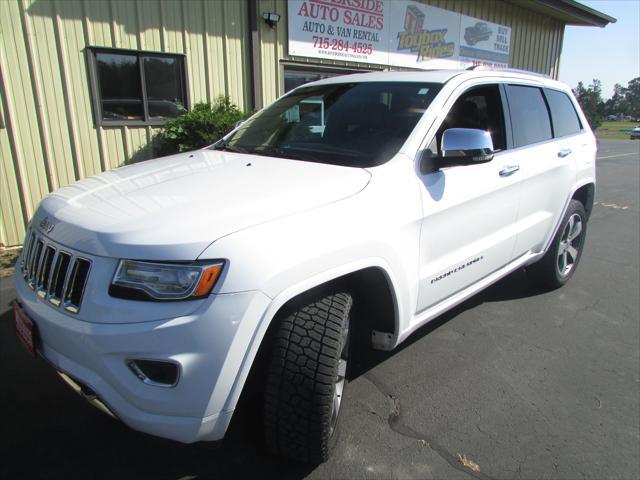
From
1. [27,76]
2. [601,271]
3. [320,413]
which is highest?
[27,76]

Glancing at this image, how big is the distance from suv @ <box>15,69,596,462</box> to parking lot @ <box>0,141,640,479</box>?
388mm

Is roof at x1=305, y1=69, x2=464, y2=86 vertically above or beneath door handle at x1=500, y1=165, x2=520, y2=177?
above

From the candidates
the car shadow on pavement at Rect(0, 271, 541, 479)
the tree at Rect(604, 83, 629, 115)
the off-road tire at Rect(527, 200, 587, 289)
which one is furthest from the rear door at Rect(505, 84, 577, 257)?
the tree at Rect(604, 83, 629, 115)

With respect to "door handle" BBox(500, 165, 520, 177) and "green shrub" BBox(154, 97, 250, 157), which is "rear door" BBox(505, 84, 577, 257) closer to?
"door handle" BBox(500, 165, 520, 177)

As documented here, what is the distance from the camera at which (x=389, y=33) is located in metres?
9.93

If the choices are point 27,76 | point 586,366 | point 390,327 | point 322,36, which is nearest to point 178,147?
point 27,76

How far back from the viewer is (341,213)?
2150 millimetres

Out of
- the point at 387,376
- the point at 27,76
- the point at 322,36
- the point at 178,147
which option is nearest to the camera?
the point at 387,376

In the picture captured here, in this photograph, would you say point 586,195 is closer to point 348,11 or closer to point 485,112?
point 485,112

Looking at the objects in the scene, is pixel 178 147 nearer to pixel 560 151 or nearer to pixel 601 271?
pixel 560 151

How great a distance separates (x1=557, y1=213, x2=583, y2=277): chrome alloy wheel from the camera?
14.2 ft

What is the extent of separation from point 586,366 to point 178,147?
583cm

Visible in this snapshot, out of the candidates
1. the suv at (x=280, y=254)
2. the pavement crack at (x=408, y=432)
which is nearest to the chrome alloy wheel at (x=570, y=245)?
the suv at (x=280, y=254)

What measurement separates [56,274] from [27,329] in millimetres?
341
